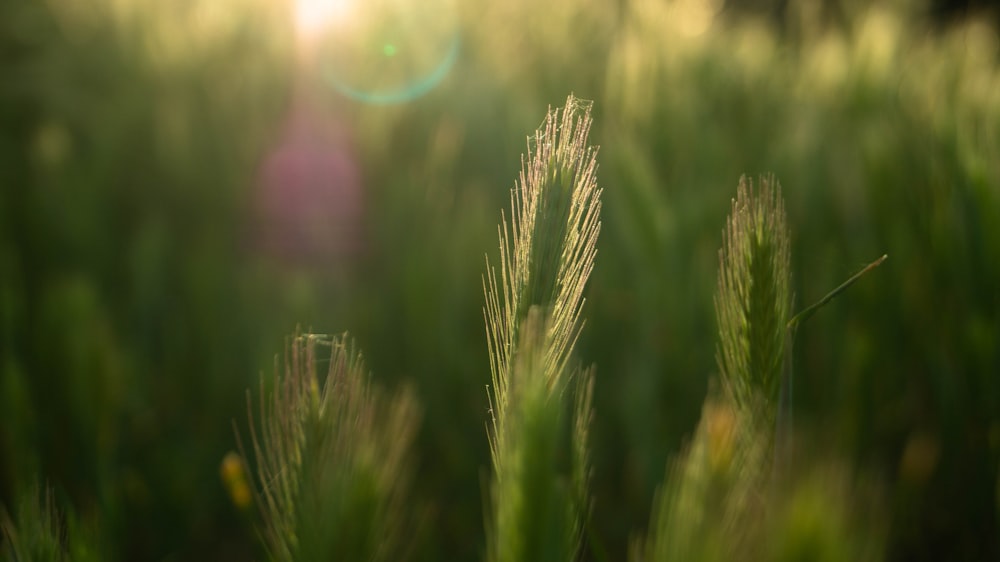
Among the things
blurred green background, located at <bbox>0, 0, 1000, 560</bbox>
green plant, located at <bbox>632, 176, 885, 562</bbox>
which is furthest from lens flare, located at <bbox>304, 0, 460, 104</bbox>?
green plant, located at <bbox>632, 176, 885, 562</bbox>

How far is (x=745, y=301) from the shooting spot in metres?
0.26

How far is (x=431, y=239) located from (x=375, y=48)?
459 millimetres

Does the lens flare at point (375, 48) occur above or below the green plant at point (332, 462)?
above

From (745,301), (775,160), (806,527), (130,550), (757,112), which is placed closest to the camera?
(806,527)

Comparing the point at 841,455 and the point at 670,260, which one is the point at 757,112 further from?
the point at 841,455

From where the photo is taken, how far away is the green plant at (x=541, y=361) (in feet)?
0.59

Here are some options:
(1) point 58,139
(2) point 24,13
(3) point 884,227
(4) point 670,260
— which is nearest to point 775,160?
(3) point 884,227

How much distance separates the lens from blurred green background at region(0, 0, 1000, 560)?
1.65ft

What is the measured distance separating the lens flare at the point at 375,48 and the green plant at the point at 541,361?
80cm

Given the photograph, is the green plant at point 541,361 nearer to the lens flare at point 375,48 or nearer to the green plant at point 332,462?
A: the green plant at point 332,462

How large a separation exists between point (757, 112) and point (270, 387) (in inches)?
25.9

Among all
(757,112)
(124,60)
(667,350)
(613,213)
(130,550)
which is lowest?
(130,550)

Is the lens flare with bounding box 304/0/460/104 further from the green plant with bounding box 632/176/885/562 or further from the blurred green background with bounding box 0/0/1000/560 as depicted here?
the green plant with bounding box 632/176/885/562

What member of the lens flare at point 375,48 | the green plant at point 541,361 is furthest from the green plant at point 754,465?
the lens flare at point 375,48
